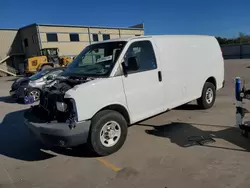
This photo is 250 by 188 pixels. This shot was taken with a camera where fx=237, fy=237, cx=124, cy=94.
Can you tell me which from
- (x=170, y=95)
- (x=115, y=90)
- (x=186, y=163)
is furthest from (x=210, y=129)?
(x=115, y=90)

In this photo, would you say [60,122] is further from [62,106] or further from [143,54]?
[143,54]

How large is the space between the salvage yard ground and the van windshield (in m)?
1.58

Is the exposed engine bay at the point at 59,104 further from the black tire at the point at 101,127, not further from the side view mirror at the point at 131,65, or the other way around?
the side view mirror at the point at 131,65

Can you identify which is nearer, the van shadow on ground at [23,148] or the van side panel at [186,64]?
the van shadow on ground at [23,148]

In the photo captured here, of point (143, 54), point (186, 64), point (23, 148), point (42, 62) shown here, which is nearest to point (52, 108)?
point (23, 148)

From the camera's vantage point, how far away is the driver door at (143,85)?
184 inches

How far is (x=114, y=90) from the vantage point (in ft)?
14.4

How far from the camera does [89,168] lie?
4016 millimetres

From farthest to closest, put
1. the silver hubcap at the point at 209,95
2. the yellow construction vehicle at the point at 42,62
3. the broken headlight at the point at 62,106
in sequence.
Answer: the yellow construction vehicle at the point at 42,62
the silver hubcap at the point at 209,95
the broken headlight at the point at 62,106

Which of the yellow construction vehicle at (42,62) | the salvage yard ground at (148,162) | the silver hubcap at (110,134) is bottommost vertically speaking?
the salvage yard ground at (148,162)

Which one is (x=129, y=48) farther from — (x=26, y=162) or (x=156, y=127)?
(x=26, y=162)

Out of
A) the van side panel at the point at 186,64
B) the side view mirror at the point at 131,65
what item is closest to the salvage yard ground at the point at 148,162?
the van side panel at the point at 186,64

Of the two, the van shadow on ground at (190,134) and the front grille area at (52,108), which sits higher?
the front grille area at (52,108)

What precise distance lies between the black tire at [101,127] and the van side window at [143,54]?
1130 mm
